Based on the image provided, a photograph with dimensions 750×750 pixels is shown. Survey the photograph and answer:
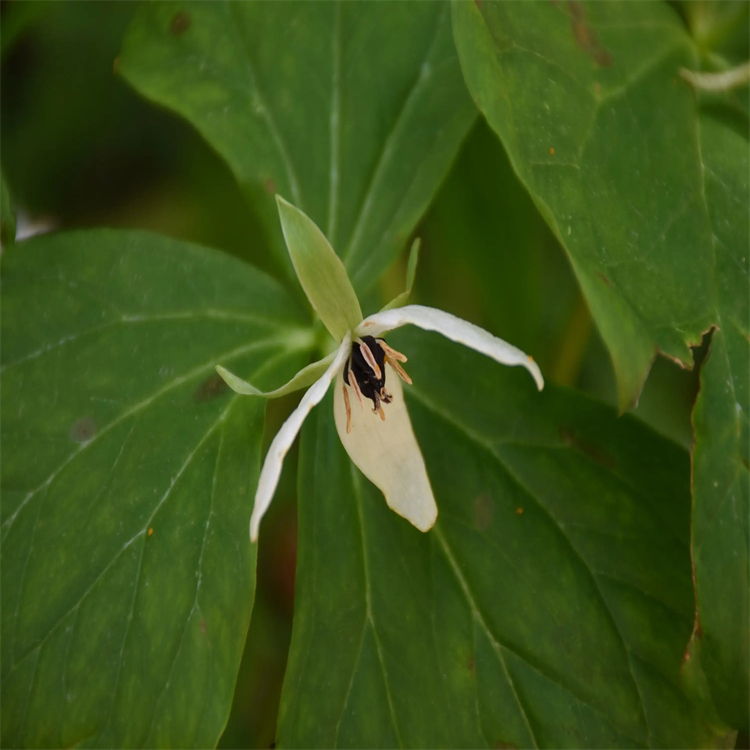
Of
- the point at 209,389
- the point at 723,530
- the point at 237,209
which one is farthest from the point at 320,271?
the point at 237,209

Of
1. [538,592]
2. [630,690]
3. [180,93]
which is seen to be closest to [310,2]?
[180,93]

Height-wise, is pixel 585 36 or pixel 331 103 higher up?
pixel 585 36

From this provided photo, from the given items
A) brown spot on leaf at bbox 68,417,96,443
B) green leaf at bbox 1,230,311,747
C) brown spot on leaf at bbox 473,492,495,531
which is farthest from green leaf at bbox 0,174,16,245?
brown spot on leaf at bbox 473,492,495,531

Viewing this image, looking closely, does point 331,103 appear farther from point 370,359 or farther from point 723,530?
point 723,530

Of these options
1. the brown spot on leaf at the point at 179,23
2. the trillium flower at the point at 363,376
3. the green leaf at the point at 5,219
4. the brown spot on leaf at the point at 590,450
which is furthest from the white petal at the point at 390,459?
the brown spot on leaf at the point at 179,23

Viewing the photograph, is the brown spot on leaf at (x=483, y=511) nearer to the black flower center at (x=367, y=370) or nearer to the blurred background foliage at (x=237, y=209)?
the black flower center at (x=367, y=370)
